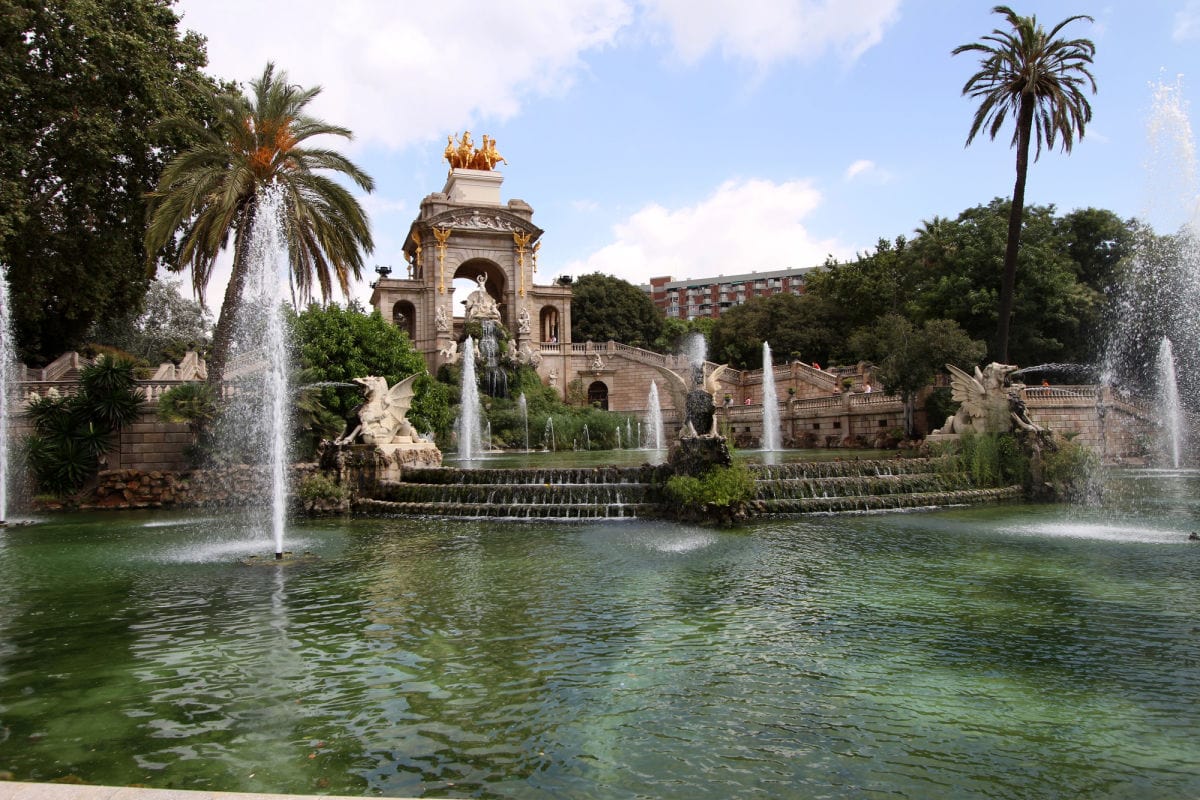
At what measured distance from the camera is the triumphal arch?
47.9 m

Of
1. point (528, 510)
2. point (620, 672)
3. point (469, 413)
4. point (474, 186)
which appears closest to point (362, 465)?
point (528, 510)

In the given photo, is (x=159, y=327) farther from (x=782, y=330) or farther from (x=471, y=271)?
(x=782, y=330)

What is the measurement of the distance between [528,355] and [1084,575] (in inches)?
1425

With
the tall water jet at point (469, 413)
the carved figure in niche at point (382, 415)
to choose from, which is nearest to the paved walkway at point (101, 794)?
the carved figure in niche at point (382, 415)

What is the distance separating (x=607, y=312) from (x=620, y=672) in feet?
205

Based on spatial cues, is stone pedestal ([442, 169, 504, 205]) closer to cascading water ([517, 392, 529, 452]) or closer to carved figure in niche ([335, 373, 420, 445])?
cascading water ([517, 392, 529, 452])

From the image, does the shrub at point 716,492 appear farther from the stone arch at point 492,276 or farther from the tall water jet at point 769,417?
the stone arch at point 492,276

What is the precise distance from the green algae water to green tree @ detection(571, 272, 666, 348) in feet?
185

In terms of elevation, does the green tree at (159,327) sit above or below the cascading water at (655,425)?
above

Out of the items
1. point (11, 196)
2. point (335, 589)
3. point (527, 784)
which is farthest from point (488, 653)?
point (11, 196)

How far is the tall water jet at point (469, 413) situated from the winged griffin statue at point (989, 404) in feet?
58.6

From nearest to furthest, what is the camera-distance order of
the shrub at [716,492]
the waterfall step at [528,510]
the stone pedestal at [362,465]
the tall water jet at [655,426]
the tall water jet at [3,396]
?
the shrub at [716,492], the waterfall step at [528,510], the tall water jet at [3,396], the stone pedestal at [362,465], the tall water jet at [655,426]

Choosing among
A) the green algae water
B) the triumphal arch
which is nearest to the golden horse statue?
the triumphal arch

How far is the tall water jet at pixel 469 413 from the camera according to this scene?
32.6 metres
